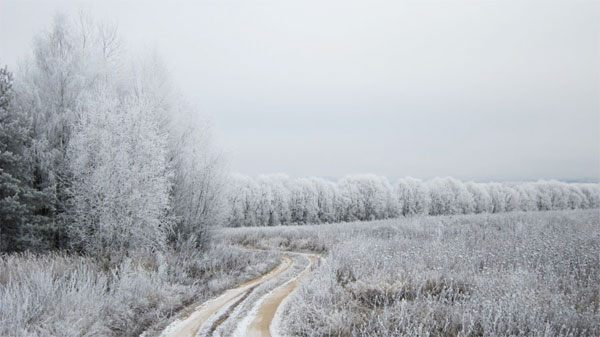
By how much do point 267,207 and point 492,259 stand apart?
5564 centimetres

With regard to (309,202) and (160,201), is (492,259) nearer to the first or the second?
(160,201)

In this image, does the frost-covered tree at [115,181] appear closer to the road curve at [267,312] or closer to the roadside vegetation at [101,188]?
the roadside vegetation at [101,188]

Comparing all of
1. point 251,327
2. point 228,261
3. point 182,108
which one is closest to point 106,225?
point 228,261

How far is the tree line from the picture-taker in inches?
468

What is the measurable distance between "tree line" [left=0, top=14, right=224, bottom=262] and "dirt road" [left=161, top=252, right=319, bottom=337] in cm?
472

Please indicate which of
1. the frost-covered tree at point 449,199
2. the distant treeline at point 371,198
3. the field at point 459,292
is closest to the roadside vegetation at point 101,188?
the field at point 459,292

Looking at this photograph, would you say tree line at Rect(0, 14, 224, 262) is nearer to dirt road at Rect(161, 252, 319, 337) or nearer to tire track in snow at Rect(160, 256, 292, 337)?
tire track in snow at Rect(160, 256, 292, 337)

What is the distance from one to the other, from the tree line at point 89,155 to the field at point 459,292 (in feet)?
25.1

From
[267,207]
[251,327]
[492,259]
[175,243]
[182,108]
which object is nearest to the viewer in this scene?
[251,327]

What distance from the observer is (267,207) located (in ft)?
208

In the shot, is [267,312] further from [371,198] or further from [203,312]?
[371,198]

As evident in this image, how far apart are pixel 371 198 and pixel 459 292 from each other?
63824 mm

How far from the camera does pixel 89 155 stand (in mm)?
12547

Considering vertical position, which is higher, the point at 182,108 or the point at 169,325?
the point at 182,108
